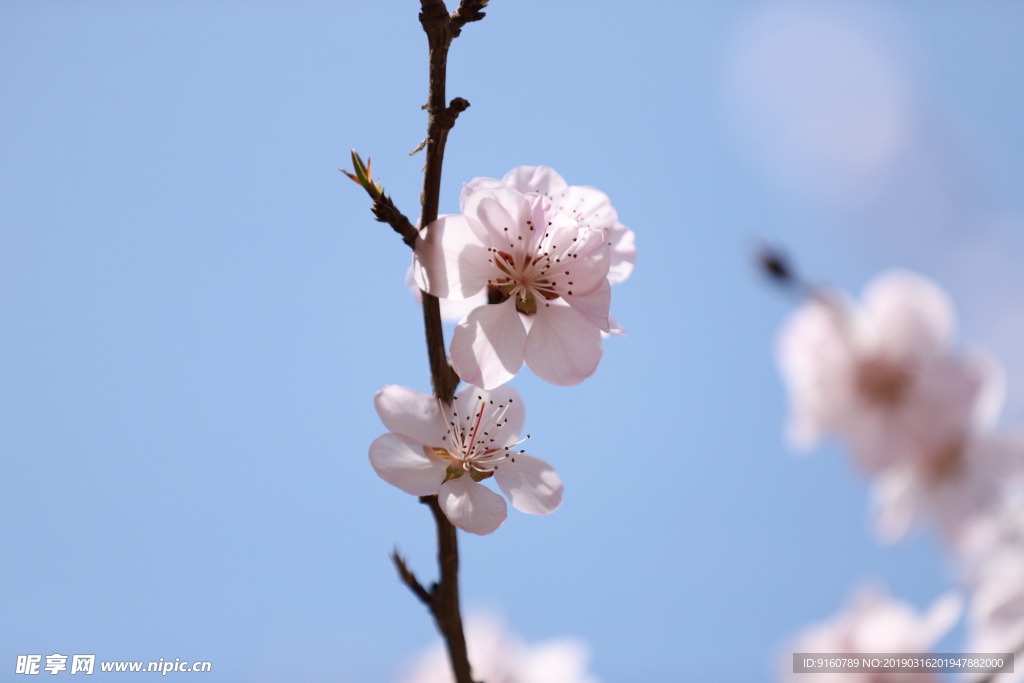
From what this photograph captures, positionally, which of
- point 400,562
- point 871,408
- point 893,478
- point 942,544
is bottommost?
point 400,562

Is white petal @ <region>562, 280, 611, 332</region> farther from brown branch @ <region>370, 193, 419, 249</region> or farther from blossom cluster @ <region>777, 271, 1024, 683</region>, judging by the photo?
blossom cluster @ <region>777, 271, 1024, 683</region>

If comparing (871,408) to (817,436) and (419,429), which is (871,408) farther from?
(419,429)

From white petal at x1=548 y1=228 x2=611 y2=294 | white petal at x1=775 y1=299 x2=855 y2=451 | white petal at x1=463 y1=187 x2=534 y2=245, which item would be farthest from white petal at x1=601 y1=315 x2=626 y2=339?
white petal at x1=775 y1=299 x2=855 y2=451

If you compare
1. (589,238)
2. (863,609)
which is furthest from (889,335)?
(589,238)

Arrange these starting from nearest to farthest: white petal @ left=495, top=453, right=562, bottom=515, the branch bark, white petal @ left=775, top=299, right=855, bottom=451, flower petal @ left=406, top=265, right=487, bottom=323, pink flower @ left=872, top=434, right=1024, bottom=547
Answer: the branch bark
white petal @ left=495, top=453, right=562, bottom=515
flower petal @ left=406, top=265, right=487, bottom=323
pink flower @ left=872, top=434, right=1024, bottom=547
white petal @ left=775, top=299, right=855, bottom=451

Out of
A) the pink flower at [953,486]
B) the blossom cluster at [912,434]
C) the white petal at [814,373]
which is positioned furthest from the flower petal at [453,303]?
the pink flower at [953,486]

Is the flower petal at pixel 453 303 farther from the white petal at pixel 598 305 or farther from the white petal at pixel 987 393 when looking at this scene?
the white petal at pixel 987 393

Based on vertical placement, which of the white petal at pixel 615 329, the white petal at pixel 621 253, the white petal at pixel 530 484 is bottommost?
the white petal at pixel 530 484
